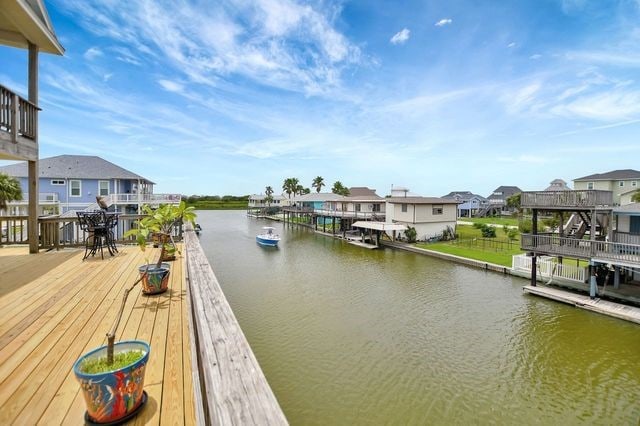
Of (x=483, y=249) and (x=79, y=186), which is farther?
(x=79, y=186)

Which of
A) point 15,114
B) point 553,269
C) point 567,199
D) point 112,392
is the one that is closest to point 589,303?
point 553,269

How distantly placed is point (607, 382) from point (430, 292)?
7.46 meters

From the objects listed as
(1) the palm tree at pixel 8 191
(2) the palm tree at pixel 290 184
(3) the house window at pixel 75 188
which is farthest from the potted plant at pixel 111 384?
(2) the palm tree at pixel 290 184

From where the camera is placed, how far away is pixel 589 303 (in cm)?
1257

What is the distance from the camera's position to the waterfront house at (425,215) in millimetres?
30016

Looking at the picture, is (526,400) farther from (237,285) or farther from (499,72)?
(499,72)

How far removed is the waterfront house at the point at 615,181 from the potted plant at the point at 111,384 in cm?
5321

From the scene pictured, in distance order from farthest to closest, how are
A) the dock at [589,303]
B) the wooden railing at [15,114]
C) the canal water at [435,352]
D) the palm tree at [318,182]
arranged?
1. the palm tree at [318,182]
2. the dock at [589,303]
3. the canal water at [435,352]
4. the wooden railing at [15,114]

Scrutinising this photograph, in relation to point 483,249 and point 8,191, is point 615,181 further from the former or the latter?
point 8,191

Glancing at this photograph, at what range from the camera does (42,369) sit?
107 inches

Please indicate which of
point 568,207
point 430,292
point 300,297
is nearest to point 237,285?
point 300,297

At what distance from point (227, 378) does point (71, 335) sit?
3063 mm

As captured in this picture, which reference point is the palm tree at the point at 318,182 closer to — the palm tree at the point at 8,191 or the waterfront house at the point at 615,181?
the waterfront house at the point at 615,181

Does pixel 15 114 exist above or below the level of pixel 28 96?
below
